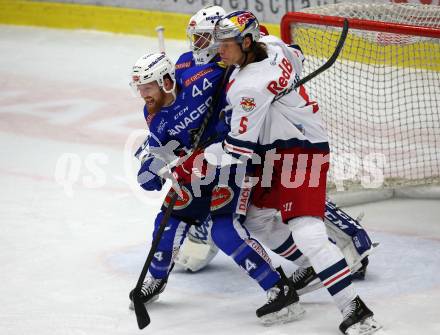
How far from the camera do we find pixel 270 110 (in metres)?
3.53

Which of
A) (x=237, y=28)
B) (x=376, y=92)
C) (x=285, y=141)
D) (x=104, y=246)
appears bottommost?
(x=104, y=246)

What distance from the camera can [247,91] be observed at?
11.1 feet

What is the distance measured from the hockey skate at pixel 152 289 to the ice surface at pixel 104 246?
4 cm

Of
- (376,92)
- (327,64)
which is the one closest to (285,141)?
(327,64)

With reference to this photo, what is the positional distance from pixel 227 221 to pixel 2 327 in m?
0.95

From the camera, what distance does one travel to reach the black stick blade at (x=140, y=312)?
3.56 meters

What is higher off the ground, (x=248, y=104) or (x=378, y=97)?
(x=248, y=104)

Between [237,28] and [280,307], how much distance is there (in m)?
1.02

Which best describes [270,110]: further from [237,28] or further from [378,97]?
[378,97]

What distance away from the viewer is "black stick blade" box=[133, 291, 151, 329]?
356cm

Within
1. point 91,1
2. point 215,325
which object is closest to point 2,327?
point 215,325

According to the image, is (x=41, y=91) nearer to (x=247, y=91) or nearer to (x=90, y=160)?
(x=90, y=160)

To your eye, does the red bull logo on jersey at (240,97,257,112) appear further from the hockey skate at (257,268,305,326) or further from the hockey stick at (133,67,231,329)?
the hockey skate at (257,268,305,326)

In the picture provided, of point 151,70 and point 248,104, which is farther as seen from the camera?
point 151,70
